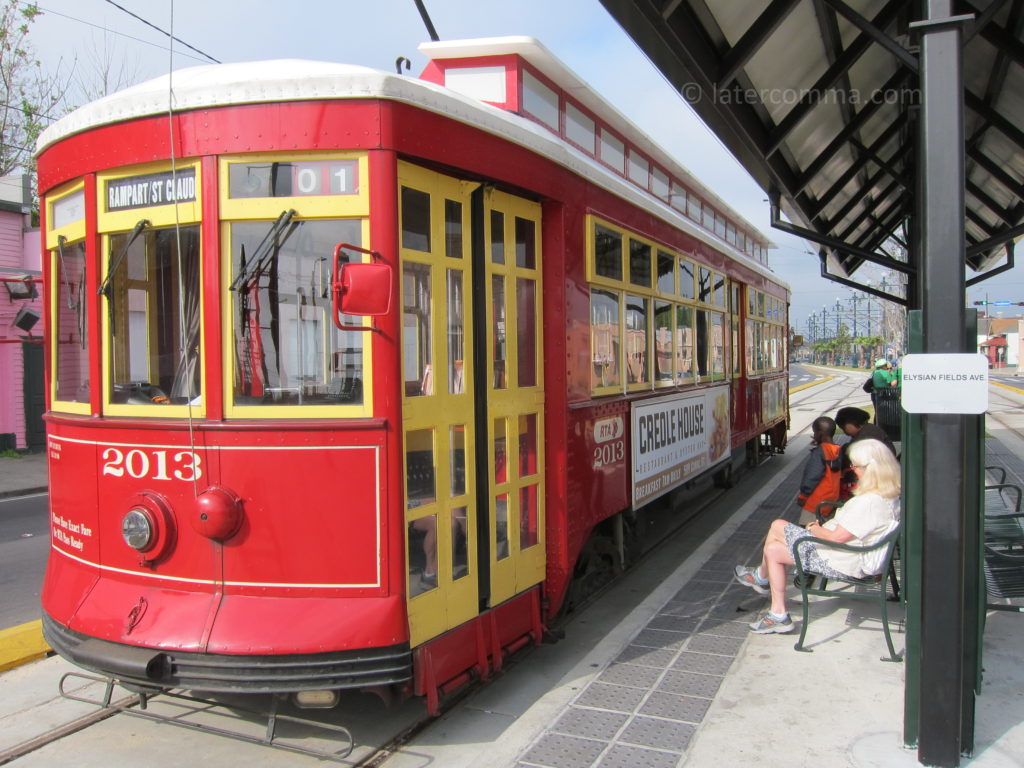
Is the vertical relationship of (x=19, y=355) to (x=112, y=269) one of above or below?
below

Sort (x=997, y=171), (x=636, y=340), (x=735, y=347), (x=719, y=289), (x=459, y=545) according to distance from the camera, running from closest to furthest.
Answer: (x=459, y=545) → (x=636, y=340) → (x=997, y=171) → (x=719, y=289) → (x=735, y=347)

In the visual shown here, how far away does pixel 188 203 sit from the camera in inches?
138

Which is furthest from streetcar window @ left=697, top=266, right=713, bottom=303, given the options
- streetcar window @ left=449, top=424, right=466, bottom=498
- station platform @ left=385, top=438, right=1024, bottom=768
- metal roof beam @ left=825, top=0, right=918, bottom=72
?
streetcar window @ left=449, top=424, right=466, bottom=498

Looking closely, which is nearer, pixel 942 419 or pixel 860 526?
pixel 942 419

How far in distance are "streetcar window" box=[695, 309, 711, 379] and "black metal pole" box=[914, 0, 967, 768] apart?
158 inches

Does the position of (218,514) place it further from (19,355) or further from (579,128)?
(19,355)

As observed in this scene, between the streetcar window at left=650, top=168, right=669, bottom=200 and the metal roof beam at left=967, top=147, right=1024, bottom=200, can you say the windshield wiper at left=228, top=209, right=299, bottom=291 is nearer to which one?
the streetcar window at left=650, top=168, right=669, bottom=200

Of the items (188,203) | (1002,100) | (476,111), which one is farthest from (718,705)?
(1002,100)

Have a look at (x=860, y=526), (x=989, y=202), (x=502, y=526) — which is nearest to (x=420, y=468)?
(x=502, y=526)

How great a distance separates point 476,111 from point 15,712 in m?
3.62

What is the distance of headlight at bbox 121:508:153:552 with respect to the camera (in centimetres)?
352

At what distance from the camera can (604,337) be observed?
5.12 meters

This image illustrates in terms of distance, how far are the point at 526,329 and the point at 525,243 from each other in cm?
45

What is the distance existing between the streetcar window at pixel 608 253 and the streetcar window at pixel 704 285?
221 cm
